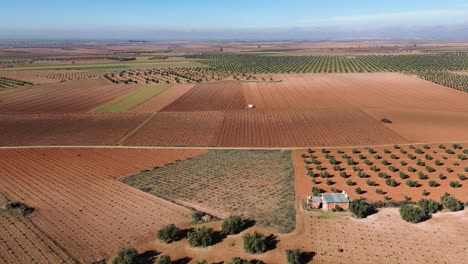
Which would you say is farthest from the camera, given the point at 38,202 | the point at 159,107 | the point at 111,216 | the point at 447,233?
the point at 159,107

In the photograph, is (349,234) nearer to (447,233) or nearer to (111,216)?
(447,233)

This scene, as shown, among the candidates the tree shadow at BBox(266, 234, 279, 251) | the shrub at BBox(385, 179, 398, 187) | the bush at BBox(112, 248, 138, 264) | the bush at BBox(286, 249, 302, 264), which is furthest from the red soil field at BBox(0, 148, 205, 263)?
the shrub at BBox(385, 179, 398, 187)

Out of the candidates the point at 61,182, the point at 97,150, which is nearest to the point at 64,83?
the point at 97,150

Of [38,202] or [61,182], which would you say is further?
[61,182]

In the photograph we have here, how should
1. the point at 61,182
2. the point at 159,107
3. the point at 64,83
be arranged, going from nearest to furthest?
the point at 61,182, the point at 159,107, the point at 64,83

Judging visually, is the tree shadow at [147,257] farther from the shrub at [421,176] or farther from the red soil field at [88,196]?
the shrub at [421,176]

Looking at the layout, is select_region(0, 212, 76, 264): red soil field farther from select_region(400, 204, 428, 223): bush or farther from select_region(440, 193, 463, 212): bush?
select_region(440, 193, 463, 212): bush

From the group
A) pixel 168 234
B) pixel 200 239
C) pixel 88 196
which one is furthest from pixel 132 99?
pixel 200 239

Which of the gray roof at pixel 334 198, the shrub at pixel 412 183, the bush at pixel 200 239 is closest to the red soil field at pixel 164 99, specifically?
the gray roof at pixel 334 198
